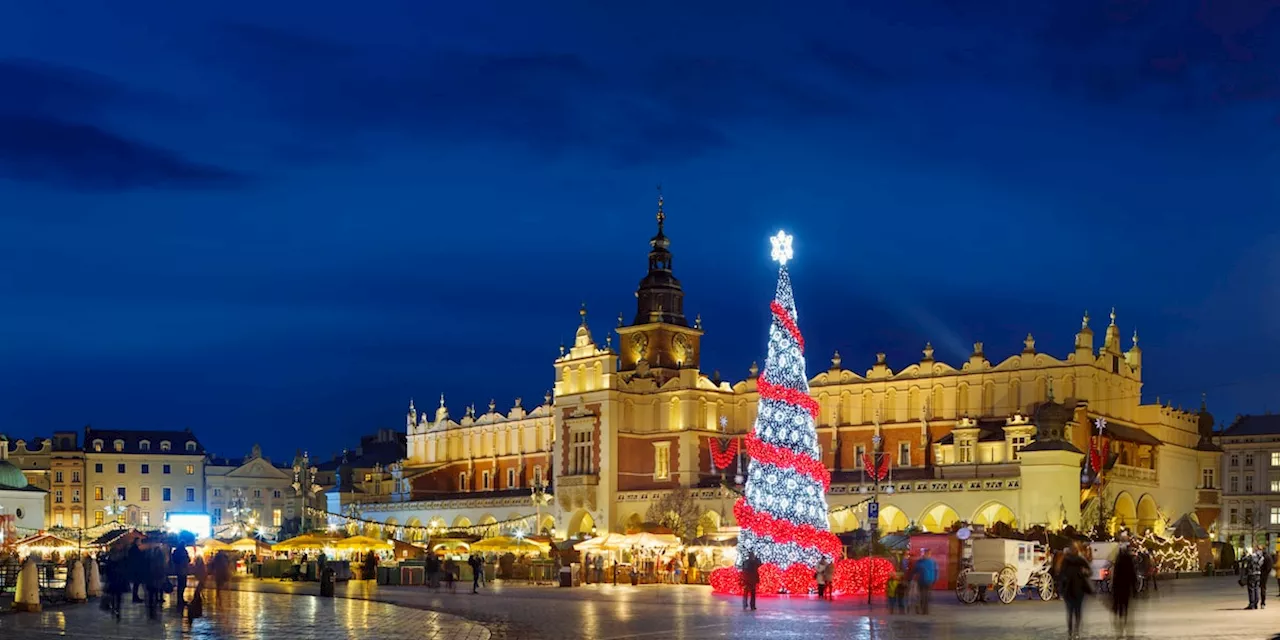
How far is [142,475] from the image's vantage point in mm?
117562

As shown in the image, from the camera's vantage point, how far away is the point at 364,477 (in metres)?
115

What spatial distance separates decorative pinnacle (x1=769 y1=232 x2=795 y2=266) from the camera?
46531mm

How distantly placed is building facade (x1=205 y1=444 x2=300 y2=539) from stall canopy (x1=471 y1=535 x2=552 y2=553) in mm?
53600

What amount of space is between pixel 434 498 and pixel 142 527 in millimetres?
28667

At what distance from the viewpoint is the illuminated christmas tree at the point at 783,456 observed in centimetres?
4569

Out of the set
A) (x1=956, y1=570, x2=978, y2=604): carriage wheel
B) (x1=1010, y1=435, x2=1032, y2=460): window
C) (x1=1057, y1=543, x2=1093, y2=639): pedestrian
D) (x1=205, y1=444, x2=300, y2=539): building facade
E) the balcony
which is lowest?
(x1=205, y1=444, x2=300, y2=539): building facade

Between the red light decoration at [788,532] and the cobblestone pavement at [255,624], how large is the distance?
13.6 meters

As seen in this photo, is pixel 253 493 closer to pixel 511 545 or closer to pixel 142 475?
pixel 142 475

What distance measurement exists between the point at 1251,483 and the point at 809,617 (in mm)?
79277

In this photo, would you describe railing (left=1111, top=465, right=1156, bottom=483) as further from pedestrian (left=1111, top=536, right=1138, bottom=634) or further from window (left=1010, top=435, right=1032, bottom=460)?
pedestrian (left=1111, top=536, right=1138, bottom=634)

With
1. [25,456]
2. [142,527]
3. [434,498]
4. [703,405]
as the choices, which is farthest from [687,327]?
[25,456]

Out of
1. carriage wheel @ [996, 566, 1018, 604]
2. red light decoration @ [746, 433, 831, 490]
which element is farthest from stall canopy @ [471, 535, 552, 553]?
carriage wheel @ [996, 566, 1018, 604]

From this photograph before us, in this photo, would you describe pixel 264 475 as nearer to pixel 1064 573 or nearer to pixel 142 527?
pixel 142 527

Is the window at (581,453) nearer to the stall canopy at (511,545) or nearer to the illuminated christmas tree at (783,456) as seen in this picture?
the stall canopy at (511,545)
